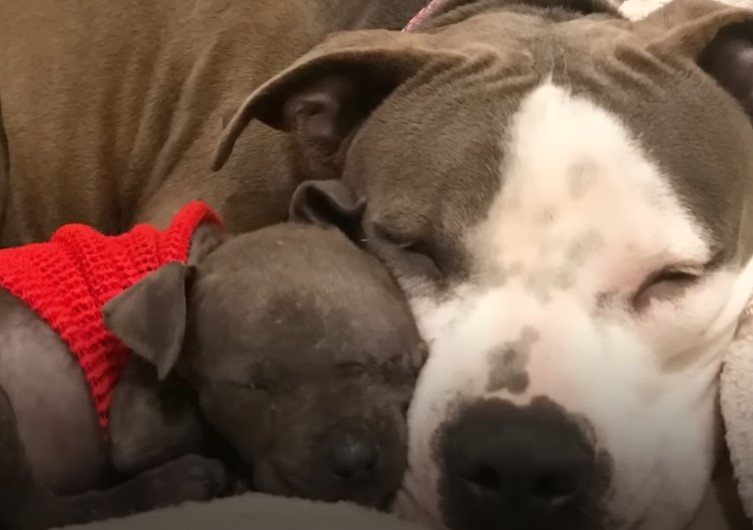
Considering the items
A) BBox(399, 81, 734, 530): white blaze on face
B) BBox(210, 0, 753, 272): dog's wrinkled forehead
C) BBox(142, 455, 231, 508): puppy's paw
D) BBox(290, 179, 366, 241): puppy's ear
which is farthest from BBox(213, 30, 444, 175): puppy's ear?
BBox(142, 455, 231, 508): puppy's paw

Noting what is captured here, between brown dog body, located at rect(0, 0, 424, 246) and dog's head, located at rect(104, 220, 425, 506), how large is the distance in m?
0.49

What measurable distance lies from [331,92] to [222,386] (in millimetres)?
469

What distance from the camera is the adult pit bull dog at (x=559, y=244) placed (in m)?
1.21

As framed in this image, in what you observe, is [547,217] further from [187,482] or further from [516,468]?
[187,482]

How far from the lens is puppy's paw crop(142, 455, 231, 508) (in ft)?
4.27

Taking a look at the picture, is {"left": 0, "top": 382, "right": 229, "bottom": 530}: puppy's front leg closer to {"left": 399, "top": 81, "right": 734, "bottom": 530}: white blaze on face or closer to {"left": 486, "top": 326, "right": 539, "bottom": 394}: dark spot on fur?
{"left": 399, "top": 81, "right": 734, "bottom": 530}: white blaze on face

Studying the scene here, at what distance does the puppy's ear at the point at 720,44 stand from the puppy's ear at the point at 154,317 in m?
0.71

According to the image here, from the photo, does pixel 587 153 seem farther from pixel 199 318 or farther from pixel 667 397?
pixel 199 318

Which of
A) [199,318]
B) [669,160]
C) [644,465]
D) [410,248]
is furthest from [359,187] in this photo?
[644,465]

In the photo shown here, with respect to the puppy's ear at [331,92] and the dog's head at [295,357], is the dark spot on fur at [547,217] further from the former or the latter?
the puppy's ear at [331,92]

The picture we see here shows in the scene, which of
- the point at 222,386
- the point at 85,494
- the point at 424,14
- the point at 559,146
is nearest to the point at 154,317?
the point at 222,386

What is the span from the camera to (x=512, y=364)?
1246mm

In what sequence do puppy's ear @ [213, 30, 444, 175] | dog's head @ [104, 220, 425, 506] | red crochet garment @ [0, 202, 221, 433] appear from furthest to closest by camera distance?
puppy's ear @ [213, 30, 444, 175] → red crochet garment @ [0, 202, 221, 433] → dog's head @ [104, 220, 425, 506]

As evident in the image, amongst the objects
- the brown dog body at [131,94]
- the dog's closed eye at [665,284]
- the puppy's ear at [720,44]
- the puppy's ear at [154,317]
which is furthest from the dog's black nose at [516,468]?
the brown dog body at [131,94]
